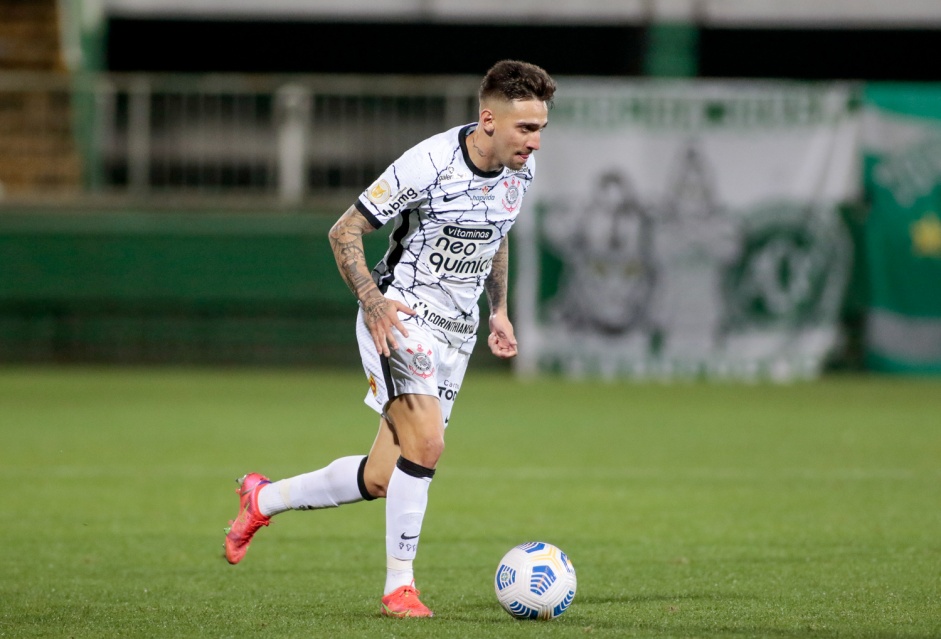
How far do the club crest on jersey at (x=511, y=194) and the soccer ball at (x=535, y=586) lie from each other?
1.38 meters

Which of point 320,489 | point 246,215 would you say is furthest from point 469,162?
point 246,215

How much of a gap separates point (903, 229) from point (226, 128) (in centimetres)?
837

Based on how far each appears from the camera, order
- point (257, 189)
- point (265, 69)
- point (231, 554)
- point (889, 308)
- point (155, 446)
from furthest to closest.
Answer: point (265, 69)
point (257, 189)
point (889, 308)
point (155, 446)
point (231, 554)

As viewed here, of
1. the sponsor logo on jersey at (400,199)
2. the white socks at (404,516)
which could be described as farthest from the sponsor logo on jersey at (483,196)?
the white socks at (404,516)

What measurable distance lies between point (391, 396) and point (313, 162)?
1253 centimetres

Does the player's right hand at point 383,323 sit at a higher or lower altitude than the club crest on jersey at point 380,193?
lower

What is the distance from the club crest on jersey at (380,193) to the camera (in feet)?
17.5

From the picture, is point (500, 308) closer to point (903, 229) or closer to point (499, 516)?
point (499, 516)

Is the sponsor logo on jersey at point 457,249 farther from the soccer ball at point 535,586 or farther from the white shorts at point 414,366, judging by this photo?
the soccer ball at point 535,586

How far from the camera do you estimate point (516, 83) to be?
5.29 metres

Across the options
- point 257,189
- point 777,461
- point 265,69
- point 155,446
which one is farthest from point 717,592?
point 265,69

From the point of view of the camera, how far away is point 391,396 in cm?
539

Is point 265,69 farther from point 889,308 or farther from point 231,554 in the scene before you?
point 231,554

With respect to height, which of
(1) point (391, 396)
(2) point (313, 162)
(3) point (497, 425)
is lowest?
(3) point (497, 425)
